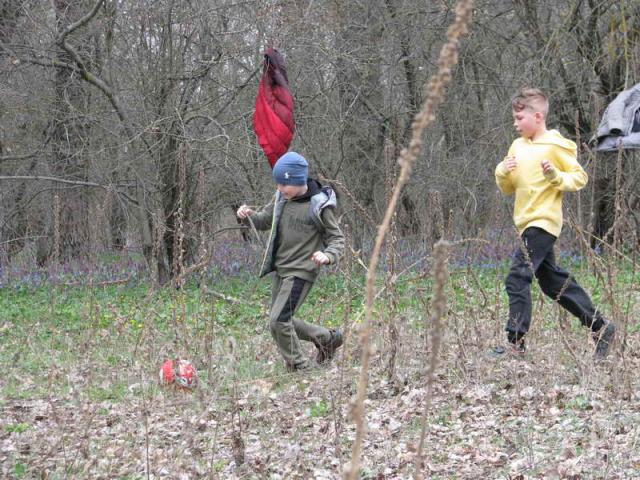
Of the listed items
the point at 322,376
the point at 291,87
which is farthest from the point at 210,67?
the point at 322,376

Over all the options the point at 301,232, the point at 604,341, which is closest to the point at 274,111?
the point at 301,232

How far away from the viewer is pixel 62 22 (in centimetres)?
1173

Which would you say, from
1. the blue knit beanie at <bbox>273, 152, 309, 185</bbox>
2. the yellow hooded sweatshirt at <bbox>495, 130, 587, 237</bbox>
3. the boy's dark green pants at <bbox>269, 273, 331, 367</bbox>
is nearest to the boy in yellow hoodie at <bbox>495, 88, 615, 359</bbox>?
the yellow hooded sweatshirt at <bbox>495, 130, 587, 237</bbox>

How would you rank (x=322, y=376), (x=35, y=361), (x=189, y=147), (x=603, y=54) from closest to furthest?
1. (x=322, y=376)
2. (x=35, y=361)
3. (x=189, y=147)
4. (x=603, y=54)

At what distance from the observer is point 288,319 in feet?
21.4

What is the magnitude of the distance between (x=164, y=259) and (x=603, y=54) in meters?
6.45

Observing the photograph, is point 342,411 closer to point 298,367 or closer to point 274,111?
point 298,367

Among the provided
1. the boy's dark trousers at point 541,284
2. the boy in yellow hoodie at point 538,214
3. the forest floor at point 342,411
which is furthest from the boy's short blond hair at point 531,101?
the forest floor at point 342,411

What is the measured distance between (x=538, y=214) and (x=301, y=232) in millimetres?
1687

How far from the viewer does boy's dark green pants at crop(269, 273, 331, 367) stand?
6438mm

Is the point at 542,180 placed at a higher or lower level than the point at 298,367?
higher

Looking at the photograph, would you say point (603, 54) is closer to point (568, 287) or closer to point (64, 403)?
point (568, 287)

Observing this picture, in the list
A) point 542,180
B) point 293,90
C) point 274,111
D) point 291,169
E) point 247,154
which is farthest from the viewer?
point 293,90

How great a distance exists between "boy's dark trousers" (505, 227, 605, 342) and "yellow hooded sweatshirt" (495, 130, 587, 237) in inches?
3.5
